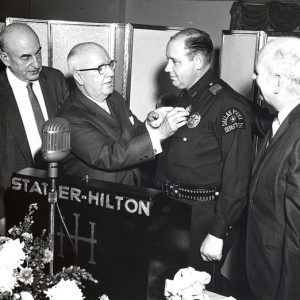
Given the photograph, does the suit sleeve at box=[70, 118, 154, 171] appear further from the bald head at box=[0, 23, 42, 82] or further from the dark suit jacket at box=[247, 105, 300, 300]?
the bald head at box=[0, 23, 42, 82]

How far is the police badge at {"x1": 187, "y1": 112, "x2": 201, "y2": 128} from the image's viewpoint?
8.04 ft

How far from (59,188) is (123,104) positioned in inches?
36.4

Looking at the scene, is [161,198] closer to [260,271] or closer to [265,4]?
[260,271]

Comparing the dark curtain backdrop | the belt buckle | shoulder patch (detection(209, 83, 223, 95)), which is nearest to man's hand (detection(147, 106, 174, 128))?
shoulder patch (detection(209, 83, 223, 95))

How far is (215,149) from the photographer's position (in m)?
2.41

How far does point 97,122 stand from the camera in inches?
96.7

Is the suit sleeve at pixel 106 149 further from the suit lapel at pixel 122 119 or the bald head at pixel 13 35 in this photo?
the bald head at pixel 13 35

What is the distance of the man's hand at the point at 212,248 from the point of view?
2.34 metres

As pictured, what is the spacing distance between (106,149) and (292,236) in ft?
3.47

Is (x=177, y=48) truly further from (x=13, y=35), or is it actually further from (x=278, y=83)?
(x=13, y=35)

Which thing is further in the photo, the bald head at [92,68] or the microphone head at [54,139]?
the bald head at [92,68]

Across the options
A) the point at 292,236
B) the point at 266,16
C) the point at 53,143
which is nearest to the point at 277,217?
the point at 292,236

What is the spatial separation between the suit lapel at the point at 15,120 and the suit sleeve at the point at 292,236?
5.59ft

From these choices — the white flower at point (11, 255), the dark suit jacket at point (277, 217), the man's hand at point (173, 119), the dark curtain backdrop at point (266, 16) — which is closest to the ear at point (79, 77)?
the man's hand at point (173, 119)
